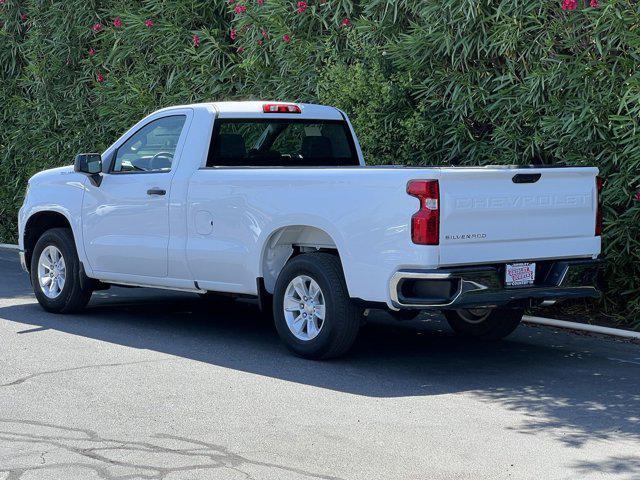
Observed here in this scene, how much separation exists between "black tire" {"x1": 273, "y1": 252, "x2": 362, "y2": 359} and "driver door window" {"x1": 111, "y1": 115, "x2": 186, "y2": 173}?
1758 mm

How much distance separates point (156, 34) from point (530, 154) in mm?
6156

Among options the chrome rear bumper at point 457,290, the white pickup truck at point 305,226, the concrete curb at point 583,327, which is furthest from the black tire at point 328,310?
the concrete curb at point 583,327

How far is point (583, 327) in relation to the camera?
34.6ft

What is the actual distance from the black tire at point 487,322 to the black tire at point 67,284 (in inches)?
134

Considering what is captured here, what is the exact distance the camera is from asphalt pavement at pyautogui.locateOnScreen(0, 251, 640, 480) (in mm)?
6160

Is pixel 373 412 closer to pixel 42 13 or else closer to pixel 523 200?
pixel 523 200

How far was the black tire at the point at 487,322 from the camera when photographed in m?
9.77

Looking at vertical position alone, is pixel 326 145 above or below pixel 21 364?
above

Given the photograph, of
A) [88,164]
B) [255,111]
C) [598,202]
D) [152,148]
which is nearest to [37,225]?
[88,164]

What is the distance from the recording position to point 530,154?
37.6 ft

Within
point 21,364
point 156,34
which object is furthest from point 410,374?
point 156,34

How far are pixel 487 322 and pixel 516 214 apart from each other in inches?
62.5

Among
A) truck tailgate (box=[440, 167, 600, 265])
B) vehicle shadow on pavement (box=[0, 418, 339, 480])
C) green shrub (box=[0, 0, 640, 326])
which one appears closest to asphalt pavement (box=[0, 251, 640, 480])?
vehicle shadow on pavement (box=[0, 418, 339, 480])

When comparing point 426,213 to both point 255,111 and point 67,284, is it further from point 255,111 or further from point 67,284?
point 67,284
